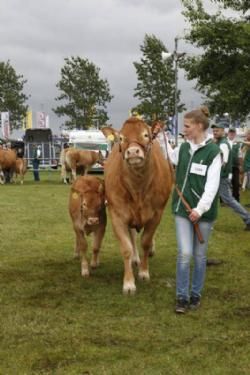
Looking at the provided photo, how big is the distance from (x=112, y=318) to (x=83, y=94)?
47891mm

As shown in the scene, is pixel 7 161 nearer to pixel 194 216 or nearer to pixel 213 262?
pixel 213 262

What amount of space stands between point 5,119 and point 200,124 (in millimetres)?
41838

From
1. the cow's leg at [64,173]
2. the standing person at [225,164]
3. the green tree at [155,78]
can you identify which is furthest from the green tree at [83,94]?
the standing person at [225,164]

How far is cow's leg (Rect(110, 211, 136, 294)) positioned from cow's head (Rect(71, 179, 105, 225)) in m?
0.35

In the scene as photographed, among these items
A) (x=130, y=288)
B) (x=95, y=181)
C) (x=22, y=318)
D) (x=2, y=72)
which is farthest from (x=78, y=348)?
(x=2, y=72)

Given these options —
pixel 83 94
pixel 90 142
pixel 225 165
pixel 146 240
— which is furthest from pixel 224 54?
pixel 83 94

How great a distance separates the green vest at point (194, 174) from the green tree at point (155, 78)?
32.7m

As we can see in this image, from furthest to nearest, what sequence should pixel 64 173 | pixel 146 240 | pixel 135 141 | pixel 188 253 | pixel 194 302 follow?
pixel 64 173
pixel 146 240
pixel 135 141
pixel 194 302
pixel 188 253

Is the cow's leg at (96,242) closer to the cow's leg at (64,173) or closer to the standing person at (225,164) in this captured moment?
the standing person at (225,164)

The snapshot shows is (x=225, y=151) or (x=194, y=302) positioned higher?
(x=225, y=151)

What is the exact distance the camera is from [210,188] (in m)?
5.75

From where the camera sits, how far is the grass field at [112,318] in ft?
15.0

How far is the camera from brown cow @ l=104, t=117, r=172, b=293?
21.0 ft

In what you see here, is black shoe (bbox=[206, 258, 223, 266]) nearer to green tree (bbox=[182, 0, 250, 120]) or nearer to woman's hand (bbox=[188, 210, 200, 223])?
woman's hand (bbox=[188, 210, 200, 223])
